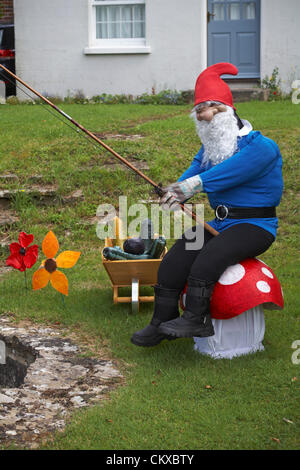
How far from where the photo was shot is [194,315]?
4117mm

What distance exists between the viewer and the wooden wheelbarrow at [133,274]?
5105 millimetres

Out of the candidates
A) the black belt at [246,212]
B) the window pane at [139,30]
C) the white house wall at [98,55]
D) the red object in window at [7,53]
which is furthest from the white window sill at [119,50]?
the black belt at [246,212]

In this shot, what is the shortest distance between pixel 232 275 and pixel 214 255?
0.58ft

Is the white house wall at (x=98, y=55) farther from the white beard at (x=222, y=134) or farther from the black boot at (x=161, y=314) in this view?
the black boot at (x=161, y=314)

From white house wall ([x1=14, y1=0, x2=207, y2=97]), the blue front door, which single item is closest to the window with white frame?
white house wall ([x1=14, y1=0, x2=207, y2=97])

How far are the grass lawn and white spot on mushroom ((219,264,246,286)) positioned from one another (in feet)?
1.70

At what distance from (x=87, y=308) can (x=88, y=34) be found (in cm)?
897

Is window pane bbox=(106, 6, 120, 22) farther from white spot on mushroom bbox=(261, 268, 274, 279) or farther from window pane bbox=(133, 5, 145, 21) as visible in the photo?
white spot on mushroom bbox=(261, 268, 274, 279)

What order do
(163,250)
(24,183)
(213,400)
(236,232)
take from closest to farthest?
1. (213,400)
2. (236,232)
3. (163,250)
4. (24,183)

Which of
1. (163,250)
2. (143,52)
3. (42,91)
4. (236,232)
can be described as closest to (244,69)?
(143,52)

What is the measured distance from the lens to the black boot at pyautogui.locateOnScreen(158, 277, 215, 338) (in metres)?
4.09

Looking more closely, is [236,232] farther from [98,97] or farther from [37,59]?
[37,59]

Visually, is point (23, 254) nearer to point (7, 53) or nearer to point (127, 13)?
point (7, 53)

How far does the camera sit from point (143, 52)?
1288 centimetres
